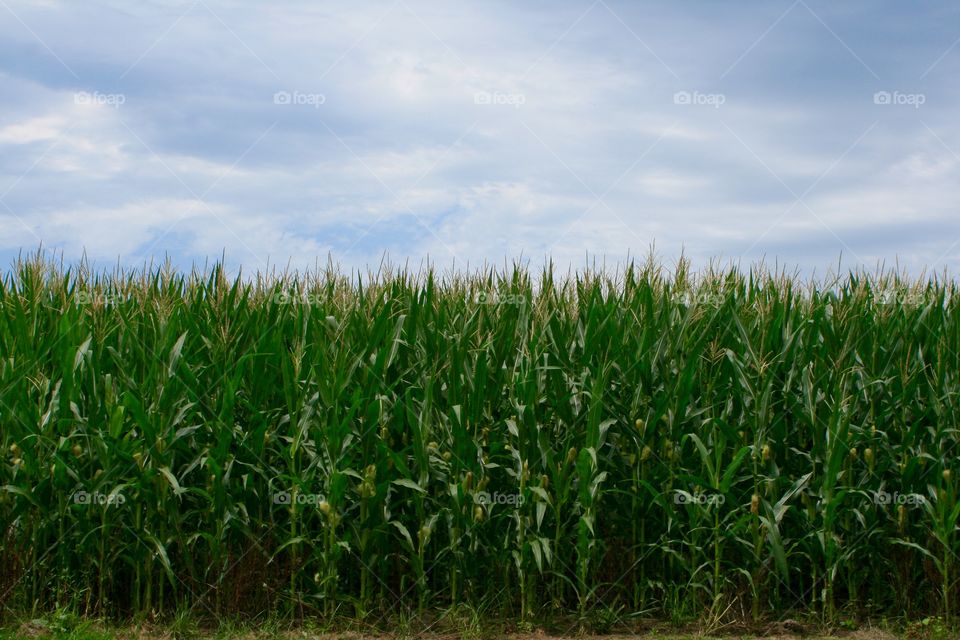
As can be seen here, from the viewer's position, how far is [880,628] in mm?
6945

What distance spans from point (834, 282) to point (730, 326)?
210 centimetres

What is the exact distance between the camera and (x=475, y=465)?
6.52 metres

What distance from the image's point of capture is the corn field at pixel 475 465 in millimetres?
6496

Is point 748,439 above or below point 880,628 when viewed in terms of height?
above

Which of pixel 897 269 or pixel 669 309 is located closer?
pixel 669 309

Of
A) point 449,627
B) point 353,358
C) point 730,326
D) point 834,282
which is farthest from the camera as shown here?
point 834,282

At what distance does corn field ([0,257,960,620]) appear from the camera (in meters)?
6.50

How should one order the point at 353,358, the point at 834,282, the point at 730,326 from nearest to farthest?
1. the point at 353,358
2. the point at 730,326
3. the point at 834,282

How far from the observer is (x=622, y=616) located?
262 inches

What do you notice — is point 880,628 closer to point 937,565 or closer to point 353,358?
point 937,565

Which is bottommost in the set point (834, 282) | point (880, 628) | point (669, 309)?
point (880, 628)


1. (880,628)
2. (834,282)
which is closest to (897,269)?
(834,282)

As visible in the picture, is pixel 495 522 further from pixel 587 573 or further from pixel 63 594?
pixel 63 594

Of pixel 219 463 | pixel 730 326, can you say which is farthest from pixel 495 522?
pixel 730 326
